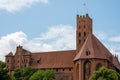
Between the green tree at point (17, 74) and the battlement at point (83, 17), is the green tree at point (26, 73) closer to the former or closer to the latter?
the green tree at point (17, 74)

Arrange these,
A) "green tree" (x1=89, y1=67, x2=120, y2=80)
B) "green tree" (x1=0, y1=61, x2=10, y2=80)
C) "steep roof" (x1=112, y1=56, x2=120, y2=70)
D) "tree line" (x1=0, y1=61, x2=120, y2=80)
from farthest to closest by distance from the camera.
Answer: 1. "steep roof" (x1=112, y1=56, x2=120, y2=70)
2. "green tree" (x1=0, y1=61, x2=10, y2=80)
3. "tree line" (x1=0, y1=61, x2=120, y2=80)
4. "green tree" (x1=89, y1=67, x2=120, y2=80)

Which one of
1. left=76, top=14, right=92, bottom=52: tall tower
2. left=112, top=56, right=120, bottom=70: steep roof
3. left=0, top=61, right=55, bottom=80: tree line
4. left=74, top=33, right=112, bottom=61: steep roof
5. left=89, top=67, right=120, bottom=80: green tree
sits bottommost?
left=89, top=67, right=120, bottom=80: green tree

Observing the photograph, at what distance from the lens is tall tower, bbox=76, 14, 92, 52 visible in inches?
5456

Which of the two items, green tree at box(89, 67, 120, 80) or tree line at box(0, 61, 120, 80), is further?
tree line at box(0, 61, 120, 80)

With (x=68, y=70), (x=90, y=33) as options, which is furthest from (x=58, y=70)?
(x=90, y=33)

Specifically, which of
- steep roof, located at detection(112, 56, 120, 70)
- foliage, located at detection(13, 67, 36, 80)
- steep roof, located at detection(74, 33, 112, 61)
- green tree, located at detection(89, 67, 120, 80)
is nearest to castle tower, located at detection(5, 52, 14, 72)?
foliage, located at detection(13, 67, 36, 80)

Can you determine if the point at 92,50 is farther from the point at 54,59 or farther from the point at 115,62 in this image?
the point at 54,59

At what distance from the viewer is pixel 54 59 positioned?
14325 centimetres

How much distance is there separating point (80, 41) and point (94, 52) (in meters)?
10.5

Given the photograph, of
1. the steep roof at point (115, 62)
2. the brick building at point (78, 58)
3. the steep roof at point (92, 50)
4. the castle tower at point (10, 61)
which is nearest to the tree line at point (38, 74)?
the brick building at point (78, 58)

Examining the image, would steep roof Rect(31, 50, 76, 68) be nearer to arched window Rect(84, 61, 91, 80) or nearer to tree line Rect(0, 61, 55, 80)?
tree line Rect(0, 61, 55, 80)

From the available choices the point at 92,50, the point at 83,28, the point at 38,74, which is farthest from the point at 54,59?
the point at 92,50

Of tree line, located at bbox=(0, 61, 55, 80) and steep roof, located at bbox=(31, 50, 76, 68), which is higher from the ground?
steep roof, located at bbox=(31, 50, 76, 68)

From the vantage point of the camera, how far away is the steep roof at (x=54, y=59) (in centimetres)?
13925
